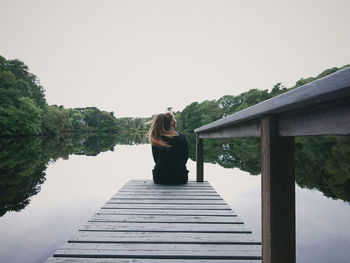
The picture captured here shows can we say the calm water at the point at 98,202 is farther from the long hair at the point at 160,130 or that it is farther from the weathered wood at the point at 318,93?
the weathered wood at the point at 318,93

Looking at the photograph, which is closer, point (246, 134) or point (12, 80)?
point (246, 134)

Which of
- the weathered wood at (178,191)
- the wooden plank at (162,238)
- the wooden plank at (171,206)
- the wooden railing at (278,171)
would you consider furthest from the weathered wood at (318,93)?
the weathered wood at (178,191)

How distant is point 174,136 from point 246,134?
2.77 meters

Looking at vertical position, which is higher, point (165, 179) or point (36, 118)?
point (36, 118)

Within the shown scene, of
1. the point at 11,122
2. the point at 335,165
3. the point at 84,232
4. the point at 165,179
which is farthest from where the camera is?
the point at 11,122

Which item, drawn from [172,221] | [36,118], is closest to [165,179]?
[172,221]

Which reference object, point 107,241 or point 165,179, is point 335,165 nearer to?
point 165,179

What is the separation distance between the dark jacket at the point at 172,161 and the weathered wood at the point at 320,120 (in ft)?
11.0

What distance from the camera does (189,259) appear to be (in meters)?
1.97

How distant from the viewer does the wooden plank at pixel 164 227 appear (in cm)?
250

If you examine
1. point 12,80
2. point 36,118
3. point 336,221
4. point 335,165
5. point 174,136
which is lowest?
point 336,221

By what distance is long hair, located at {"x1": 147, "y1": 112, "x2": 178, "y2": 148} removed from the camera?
4339 millimetres

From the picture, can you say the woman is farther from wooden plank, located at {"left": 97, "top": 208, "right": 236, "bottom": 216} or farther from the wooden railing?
the wooden railing

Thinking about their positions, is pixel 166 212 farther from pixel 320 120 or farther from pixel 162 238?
pixel 320 120
